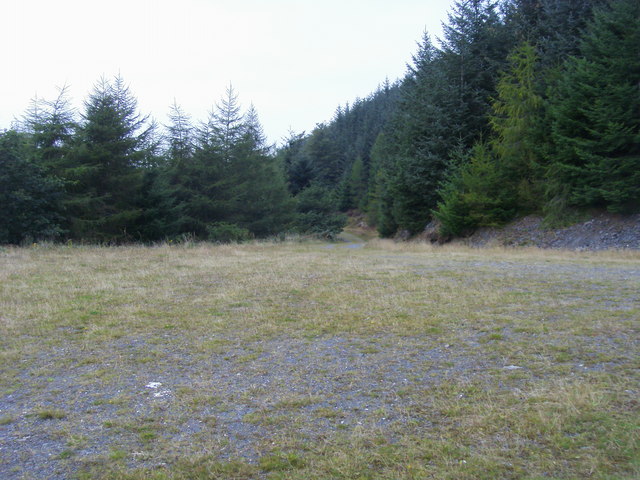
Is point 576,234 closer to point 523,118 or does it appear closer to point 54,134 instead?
point 523,118

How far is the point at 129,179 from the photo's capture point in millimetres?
25000

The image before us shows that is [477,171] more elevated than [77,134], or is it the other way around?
[77,134]

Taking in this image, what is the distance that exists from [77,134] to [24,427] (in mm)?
24370

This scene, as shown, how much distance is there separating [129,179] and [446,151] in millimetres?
19714

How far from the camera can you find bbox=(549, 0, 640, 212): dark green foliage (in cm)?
1842

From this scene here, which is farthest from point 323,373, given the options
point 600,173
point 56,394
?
point 600,173

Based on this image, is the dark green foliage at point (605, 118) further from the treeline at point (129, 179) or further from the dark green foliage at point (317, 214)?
the dark green foliage at point (317, 214)

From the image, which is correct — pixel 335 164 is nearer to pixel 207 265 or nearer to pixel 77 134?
pixel 77 134

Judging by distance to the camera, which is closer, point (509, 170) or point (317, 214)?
point (509, 170)

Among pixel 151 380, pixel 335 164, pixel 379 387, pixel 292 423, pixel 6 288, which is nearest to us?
pixel 292 423

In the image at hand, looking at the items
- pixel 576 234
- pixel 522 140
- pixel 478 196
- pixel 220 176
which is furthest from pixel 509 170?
pixel 220 176

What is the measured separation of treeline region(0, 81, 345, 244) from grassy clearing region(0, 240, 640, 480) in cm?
1321

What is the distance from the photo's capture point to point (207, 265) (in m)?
12.9

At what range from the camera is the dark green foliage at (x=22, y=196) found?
61.5ft
